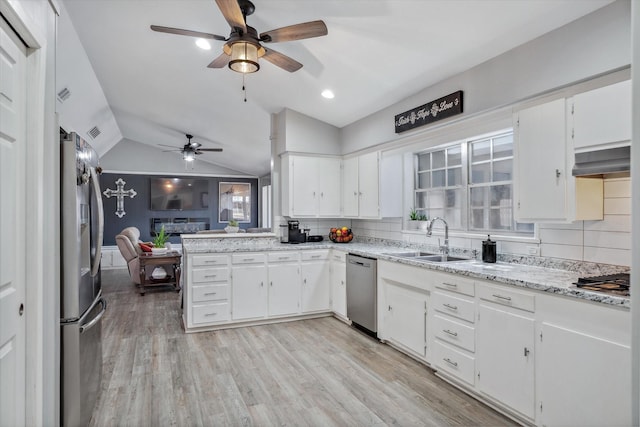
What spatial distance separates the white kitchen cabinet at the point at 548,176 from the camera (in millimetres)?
2375

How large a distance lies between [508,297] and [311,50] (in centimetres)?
272

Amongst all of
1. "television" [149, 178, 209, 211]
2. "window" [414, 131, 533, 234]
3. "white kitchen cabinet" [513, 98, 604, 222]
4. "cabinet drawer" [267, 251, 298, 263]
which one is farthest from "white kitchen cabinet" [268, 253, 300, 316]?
"television" [149, 178, 209, 211]

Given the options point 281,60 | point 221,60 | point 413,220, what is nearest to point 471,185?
point 413,220

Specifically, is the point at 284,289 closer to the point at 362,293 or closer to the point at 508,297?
the point at 362,293

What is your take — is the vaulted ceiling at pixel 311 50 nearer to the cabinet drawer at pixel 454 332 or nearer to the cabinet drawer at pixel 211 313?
the cabinet drawer at pixel 454 332

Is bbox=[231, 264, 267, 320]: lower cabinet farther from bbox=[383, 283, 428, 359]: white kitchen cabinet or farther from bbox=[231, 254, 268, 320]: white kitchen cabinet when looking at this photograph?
bbox=[383, 283, 428, 359]: white kitchen cabinet

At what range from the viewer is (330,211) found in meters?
5.16

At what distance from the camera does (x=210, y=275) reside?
13.6 ft

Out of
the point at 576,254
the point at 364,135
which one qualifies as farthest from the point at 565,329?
the point at 364,135

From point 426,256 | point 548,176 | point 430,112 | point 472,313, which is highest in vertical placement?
point 430,112

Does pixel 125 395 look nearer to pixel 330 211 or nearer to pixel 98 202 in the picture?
pixel 98 202

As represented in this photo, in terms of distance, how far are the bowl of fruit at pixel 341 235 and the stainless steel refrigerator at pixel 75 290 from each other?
10.7 ft

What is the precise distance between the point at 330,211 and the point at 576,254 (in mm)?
3082

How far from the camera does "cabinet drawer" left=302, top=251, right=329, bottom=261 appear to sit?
14.9 ft
